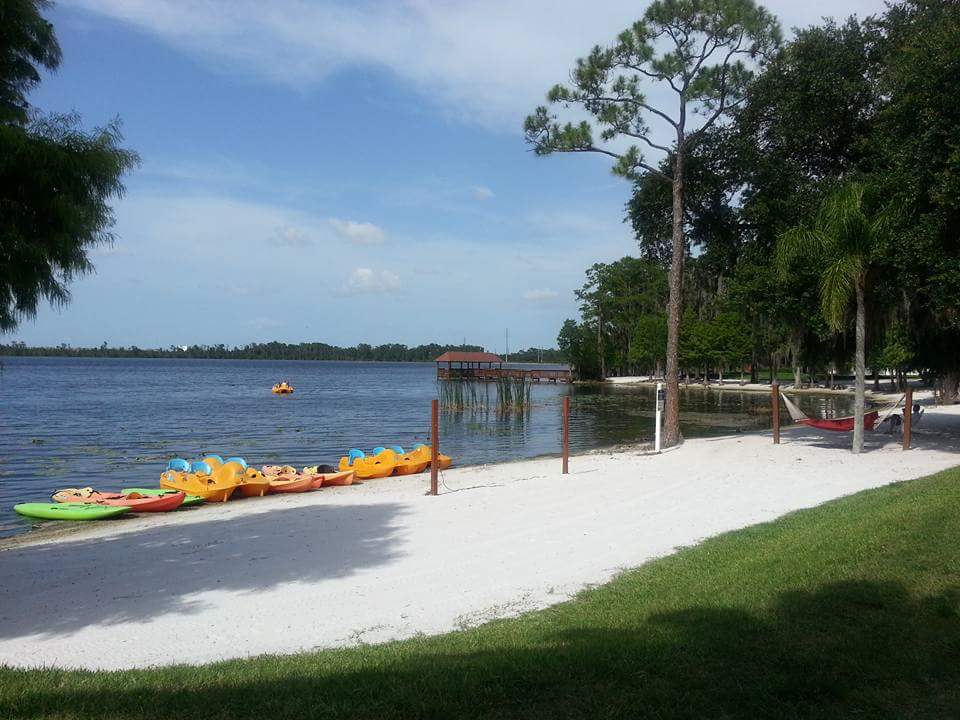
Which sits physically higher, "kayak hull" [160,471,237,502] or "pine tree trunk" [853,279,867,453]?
"pine tree trunk" [853,279,867,453]

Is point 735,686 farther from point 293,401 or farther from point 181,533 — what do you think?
point 293,401

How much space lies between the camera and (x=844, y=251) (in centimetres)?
1611

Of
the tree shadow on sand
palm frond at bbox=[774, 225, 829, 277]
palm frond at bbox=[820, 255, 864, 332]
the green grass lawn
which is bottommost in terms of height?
the tree shadow on sand

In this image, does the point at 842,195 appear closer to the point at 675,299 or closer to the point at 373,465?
the point at 675,299

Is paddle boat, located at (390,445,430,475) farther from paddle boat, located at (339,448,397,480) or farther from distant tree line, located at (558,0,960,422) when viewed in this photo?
distant tree line, located at (558,0,960,422)

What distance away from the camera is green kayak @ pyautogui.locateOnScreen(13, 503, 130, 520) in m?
14.3

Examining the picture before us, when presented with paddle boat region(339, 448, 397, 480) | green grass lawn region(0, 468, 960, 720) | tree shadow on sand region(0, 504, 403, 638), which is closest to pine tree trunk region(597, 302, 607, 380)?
paddle boat region(339, 448, 397, 480)

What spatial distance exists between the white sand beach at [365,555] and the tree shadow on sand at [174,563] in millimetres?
32

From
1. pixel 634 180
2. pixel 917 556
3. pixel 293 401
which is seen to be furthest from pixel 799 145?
pixel 293 401

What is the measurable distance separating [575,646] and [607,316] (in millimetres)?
87640

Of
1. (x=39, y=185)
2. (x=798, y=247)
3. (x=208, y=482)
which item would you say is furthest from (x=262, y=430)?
(x=39, y=185)

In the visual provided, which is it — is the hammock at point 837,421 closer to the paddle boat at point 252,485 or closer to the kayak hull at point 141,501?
the paddle boat at point 252,485

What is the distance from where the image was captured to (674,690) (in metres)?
3.75

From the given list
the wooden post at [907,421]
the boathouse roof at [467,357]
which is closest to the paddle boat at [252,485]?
the wooden post at [907,421]
